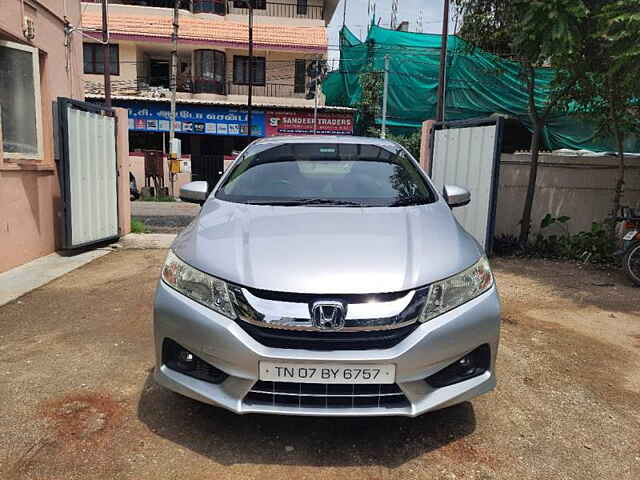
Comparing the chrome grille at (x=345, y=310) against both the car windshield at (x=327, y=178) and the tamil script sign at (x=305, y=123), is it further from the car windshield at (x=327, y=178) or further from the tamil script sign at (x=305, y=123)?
the tamil script sign at (x=305, y=123)

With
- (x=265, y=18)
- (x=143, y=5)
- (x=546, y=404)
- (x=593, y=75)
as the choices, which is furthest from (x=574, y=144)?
(x=143, y=5)

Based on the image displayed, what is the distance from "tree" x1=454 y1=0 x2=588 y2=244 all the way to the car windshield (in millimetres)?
3218

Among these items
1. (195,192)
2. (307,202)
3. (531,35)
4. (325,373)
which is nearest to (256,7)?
(531,35)

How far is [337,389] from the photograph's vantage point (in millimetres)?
2188

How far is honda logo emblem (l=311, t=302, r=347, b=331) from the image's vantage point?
212cm

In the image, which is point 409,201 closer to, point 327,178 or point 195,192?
point 327,178

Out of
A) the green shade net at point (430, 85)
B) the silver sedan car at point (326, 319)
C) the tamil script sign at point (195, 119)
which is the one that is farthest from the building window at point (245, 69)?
the silver sedan car at point (326, 319)

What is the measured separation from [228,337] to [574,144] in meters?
17.2

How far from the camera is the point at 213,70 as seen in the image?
22.9m

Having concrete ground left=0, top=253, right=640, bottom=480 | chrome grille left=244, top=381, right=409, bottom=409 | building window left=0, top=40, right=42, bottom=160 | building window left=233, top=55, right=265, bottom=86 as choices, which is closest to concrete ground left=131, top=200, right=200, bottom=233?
building window left=0, top=40, right=42, bottom=160

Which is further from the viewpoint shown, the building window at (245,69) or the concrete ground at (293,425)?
the building window at (245,69)

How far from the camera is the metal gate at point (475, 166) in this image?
6.51 m

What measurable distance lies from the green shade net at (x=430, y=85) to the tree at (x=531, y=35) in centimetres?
732

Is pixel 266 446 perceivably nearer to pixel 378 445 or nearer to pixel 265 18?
pixel 378 445
